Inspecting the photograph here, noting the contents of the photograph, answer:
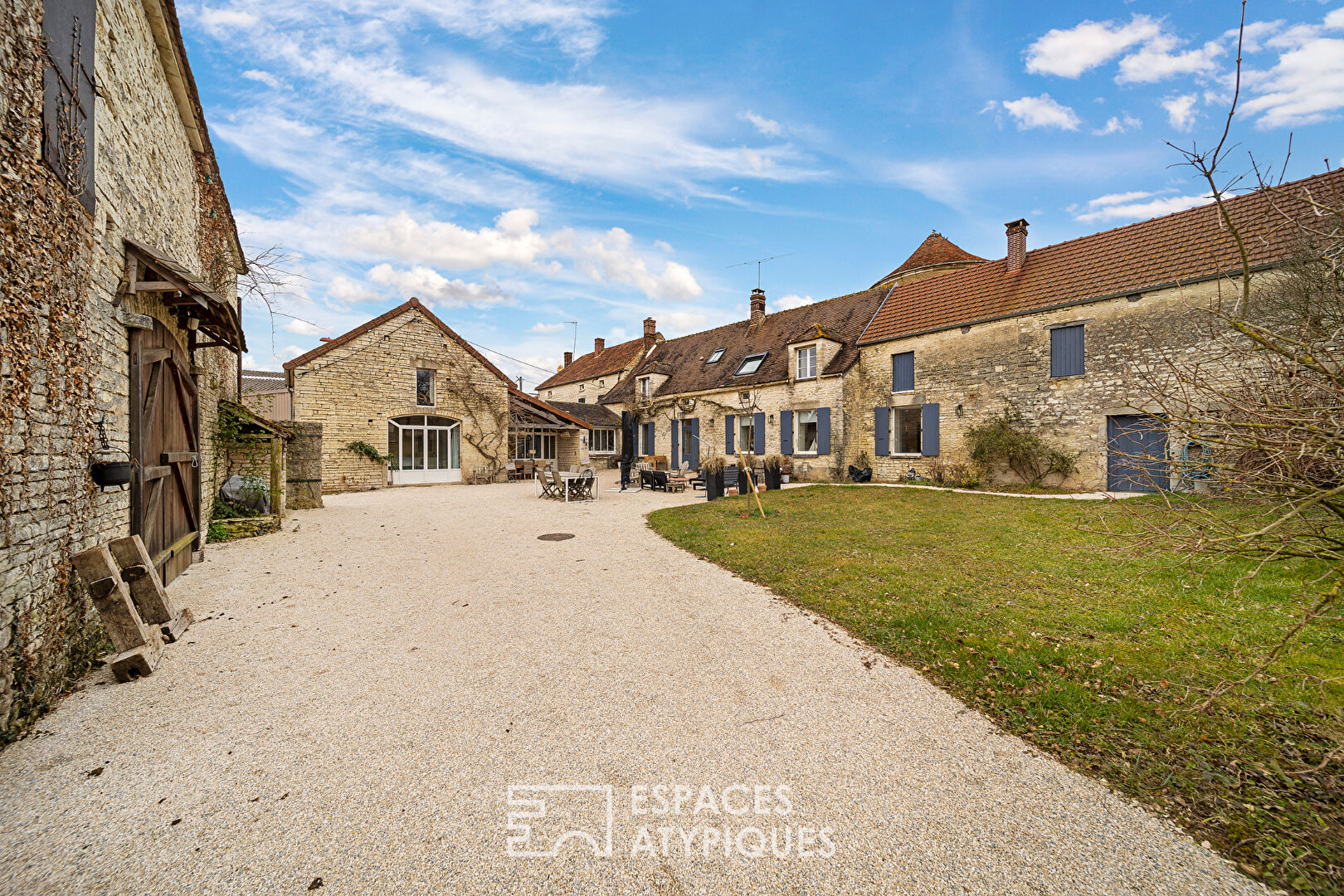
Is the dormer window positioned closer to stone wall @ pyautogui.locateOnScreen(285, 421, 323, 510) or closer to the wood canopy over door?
stone wall @ pyautogui.locateOnScreen(285, 421, 323, 510)

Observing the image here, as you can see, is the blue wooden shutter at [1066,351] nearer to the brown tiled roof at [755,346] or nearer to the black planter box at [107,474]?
the brown tiled roof at [755,346]

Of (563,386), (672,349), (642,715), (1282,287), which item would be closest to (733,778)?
(642,715)

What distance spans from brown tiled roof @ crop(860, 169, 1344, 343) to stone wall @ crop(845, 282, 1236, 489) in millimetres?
385

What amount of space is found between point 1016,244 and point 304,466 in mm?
19908

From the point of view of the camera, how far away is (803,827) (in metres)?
2.27

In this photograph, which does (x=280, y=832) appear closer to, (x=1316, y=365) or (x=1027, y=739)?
(x=1027, y=739)

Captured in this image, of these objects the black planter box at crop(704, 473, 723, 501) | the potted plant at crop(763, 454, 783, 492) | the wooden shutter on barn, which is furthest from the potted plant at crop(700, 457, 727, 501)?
the wooden shutter on barn

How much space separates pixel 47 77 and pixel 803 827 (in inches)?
252

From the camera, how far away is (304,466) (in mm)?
12656

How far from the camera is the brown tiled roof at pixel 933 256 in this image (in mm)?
21938

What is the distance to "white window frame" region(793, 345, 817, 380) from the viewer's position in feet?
59.1

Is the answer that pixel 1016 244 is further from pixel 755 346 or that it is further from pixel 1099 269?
pixel 755 346

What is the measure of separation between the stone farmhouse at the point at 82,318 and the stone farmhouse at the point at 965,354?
31.7ft

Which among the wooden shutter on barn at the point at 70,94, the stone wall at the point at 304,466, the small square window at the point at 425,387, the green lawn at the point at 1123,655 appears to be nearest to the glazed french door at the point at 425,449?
the small square window at the point at 425,387
